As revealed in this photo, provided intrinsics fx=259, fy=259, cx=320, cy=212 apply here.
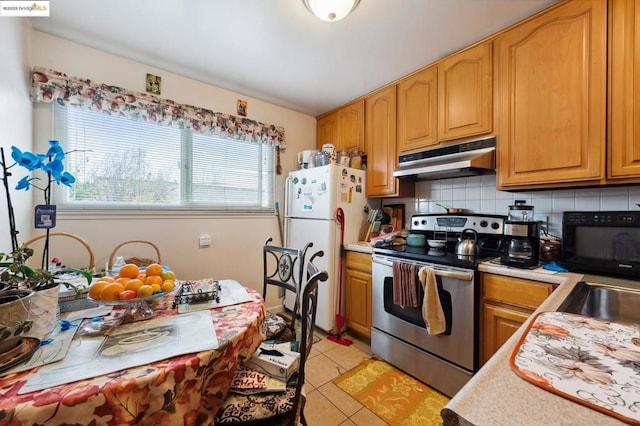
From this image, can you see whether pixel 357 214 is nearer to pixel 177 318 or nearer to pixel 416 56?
pixel 416 56

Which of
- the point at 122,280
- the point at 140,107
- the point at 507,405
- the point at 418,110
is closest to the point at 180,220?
the point at 140,107

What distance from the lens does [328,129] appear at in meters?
3.18

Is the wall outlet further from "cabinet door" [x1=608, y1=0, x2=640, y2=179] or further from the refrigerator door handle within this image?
"cabinet door" [x1=608, y1=0, x2=640, y2=179]

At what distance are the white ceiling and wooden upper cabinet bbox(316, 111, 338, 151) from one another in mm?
640

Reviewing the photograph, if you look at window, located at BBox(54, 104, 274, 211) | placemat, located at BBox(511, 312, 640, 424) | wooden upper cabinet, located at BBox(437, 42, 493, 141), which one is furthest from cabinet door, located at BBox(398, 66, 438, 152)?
placemat, located at BBox(511, 312, 640, 424)

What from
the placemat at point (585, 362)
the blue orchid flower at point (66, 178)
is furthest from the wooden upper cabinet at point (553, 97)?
the blue orchid flower at point (66, 178)

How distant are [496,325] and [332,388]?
111 cm

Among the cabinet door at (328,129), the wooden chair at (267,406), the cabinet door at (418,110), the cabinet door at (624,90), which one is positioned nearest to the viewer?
the wooden chair at (267,406)

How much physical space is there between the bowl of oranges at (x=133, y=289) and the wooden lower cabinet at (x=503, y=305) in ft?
5.64

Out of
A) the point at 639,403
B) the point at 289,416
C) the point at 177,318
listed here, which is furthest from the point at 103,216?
the point at 639,403

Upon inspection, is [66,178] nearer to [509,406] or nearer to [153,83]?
[153,83]

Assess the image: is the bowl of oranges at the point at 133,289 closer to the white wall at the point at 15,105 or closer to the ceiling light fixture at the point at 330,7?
the white wall at the point at 15,105

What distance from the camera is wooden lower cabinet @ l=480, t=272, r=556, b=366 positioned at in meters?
1.41

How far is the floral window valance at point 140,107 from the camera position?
1.77 metres
